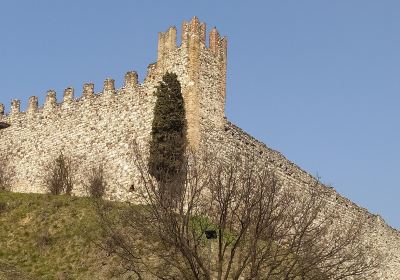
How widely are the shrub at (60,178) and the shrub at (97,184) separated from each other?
1979 millimetres

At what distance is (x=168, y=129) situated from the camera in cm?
4194

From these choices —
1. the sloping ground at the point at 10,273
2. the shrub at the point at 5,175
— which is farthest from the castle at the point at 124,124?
the sloping ground at the point at 10,273

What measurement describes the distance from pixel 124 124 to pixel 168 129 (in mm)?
3885

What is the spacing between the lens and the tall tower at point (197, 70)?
4231 cm

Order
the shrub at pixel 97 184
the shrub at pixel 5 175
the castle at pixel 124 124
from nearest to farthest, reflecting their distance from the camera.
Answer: the castle at pixel 124 124, the shrub at pixel 97 184, the shrub at pixel 5 175

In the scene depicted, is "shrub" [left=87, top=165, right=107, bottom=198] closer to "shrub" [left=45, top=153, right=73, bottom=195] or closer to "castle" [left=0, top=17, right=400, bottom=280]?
"castle" [left=0, top=17, right=400, bottom=280]

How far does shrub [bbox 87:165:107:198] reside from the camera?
43.8 metres

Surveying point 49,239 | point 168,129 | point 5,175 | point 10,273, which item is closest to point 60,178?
point 5,175

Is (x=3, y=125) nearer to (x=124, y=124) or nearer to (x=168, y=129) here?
(x=124, y=124)

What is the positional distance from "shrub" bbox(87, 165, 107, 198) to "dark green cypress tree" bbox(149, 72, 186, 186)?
418cm

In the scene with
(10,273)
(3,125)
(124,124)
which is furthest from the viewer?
(3,125)

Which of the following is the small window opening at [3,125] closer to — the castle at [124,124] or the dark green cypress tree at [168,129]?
the castle at [124,124]

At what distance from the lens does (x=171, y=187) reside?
105 feet

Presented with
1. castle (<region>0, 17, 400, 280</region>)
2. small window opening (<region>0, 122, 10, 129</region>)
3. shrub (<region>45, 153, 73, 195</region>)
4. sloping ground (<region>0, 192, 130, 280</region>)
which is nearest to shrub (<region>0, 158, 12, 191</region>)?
castle (<region>0, 17, 400, 280</region>)
